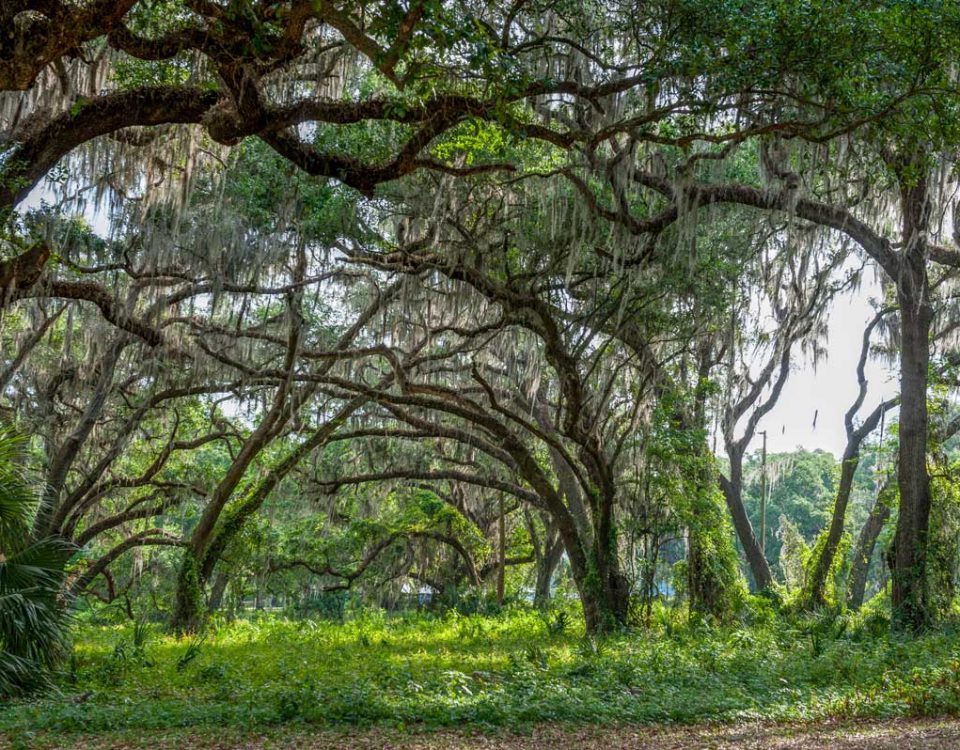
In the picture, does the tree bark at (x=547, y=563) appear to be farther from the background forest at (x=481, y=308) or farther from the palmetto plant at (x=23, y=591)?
the palmetto plant at (x=23, y=591)

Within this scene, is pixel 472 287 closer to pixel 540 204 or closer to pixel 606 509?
pixel 540 204

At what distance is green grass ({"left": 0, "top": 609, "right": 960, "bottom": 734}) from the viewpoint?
6.52 meters

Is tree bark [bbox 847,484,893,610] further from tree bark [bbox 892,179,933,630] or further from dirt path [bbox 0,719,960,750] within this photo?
dirt path [bbox 0,719,960,750]

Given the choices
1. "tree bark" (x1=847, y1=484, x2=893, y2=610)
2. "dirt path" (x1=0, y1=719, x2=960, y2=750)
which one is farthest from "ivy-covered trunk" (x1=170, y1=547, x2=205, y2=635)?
"tree bark" (x1=847, y1=484, x2=893, y2=610)

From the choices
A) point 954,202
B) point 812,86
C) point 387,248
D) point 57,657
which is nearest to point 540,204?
point 387,248

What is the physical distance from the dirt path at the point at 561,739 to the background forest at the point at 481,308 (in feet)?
1.19

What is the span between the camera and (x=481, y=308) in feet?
39.7

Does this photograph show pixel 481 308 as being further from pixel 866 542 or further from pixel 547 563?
pixel 547 563

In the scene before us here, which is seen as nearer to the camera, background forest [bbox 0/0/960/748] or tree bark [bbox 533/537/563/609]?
background forest [bbox 0/0/960/748]

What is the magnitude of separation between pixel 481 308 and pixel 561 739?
691 centimetres

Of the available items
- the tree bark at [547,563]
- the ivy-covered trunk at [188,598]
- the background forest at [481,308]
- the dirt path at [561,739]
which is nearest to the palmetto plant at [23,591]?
the background forest at [481,308]

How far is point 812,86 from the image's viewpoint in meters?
6.81

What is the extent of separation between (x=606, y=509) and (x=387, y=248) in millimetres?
4601

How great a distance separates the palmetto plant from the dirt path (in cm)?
161
